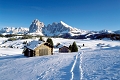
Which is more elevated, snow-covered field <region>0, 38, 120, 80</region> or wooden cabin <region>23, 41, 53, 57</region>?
wooden cabin <region>23, 41, 53, 57</region>

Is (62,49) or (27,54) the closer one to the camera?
(27,54)

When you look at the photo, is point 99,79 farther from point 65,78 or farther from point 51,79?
point 51,79

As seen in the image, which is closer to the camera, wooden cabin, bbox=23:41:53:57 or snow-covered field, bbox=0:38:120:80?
snow-covered field, bbox=0:38:120:80

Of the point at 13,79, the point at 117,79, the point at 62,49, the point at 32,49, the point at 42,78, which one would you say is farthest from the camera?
the point at 62,49

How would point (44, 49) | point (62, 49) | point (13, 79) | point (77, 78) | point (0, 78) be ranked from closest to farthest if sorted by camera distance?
point (77, 78) < point (13, 79) < point (0, 78) < point (44, 49) < point (62, 49)

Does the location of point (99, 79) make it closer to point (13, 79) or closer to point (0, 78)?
point (13, 79)

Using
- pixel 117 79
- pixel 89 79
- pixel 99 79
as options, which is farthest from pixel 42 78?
pixel 117 79

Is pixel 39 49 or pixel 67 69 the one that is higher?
pixel 39 49

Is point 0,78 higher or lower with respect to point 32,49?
lower

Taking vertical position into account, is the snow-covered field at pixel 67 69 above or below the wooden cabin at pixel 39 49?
below

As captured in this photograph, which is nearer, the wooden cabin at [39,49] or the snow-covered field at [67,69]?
the snow-covered field at [67,69]

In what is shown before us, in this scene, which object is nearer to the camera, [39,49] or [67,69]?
[67,69]

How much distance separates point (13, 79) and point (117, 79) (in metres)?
11.0

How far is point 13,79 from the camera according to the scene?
47.3ft
